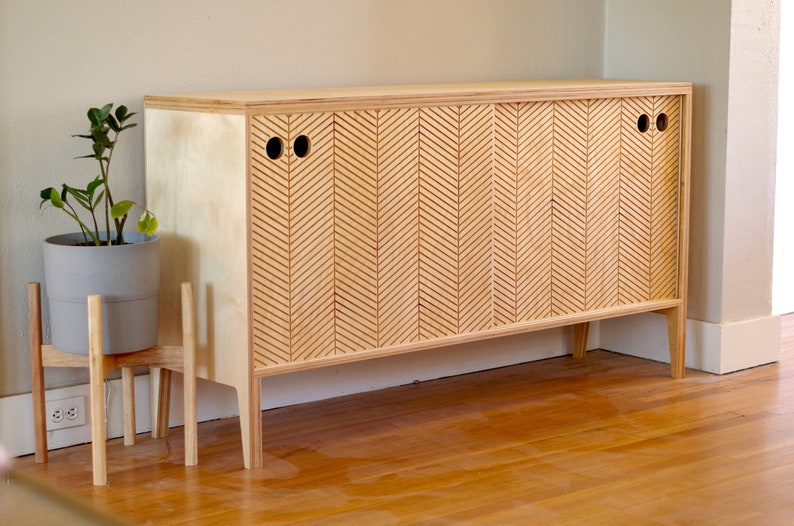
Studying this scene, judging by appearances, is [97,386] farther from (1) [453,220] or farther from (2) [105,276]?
(1) [453,220]

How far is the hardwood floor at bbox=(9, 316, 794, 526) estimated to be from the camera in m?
2.49

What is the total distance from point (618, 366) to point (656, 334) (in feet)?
0.60

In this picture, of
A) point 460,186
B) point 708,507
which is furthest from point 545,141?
point 708,507

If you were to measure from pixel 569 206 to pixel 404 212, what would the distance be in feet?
1.95

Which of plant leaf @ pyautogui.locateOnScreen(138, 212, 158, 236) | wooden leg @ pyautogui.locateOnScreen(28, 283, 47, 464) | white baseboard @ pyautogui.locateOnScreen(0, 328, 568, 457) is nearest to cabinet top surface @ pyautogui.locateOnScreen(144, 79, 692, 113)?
plant leaf @ pyautogui.locateOnScreen(138, 212, 158, 236)

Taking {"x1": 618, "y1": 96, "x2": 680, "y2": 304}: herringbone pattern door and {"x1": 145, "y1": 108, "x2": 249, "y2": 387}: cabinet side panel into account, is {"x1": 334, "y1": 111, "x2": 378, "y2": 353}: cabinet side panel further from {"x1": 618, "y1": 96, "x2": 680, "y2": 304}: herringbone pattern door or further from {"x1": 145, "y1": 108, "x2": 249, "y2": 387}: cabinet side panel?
{"x1": 618, "y1": 96, "x2": 680, "y2": 304}: herringbone pattern door

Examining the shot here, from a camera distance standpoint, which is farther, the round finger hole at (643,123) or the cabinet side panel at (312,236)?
the round finger hole at (643,123)

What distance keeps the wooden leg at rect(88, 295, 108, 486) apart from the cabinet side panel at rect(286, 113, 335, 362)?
47 centimetres

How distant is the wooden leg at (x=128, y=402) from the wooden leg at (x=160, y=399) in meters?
0.07

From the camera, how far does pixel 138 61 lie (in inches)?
116

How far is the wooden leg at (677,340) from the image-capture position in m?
3.62

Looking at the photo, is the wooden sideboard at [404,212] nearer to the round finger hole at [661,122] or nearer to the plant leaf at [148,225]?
the round finger hole at [661,122]

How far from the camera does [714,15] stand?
3.60 m

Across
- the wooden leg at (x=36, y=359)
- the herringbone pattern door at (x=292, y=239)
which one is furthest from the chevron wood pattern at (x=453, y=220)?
the wooden leg at (x=36, y=359)
